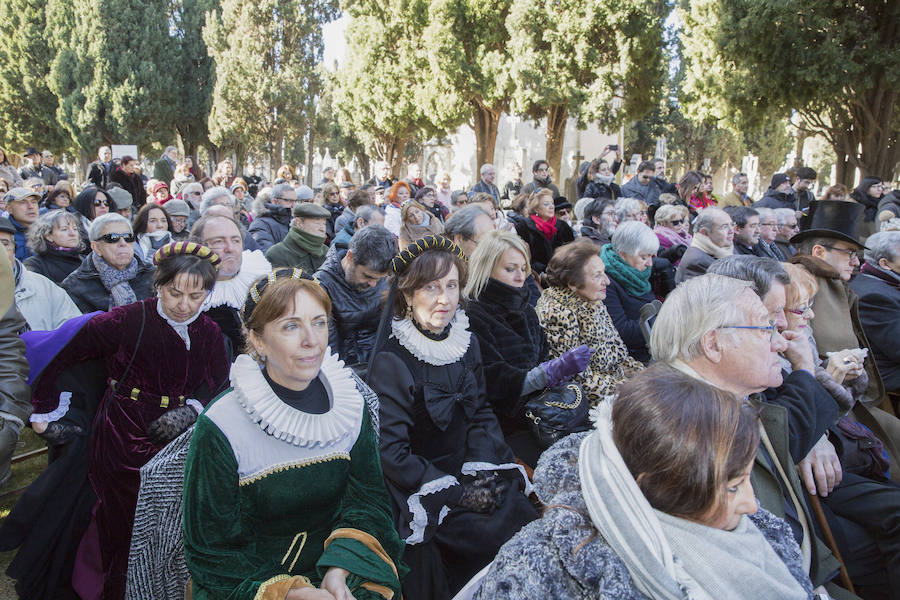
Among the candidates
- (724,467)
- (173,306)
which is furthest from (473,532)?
(173,306)

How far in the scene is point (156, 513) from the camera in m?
2.20

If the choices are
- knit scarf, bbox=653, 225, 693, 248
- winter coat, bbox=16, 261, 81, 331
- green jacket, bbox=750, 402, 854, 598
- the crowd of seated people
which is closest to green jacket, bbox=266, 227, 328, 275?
the crowd of seated people

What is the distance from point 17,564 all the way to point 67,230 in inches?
107

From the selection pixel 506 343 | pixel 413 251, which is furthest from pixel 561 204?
pixel 413 251

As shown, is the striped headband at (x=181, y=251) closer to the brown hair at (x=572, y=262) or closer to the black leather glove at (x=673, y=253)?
the brown hair at (x=572, y=262)

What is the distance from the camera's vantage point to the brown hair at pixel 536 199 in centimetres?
700

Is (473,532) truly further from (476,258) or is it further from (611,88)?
(611,88)

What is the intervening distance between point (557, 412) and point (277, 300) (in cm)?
178

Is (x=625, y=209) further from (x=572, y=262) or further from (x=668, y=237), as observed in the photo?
(x=572, y=262)

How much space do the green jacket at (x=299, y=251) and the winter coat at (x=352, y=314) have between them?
140 centimetres

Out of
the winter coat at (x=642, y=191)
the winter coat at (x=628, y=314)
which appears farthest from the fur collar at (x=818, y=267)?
the winter coat at (x=642, y=191)

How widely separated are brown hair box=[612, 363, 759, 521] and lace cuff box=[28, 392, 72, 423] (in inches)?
113

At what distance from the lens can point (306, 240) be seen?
5.60 m

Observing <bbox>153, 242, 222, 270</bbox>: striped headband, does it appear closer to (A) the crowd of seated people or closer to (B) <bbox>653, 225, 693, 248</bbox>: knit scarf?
(A) the crowd of seated people
